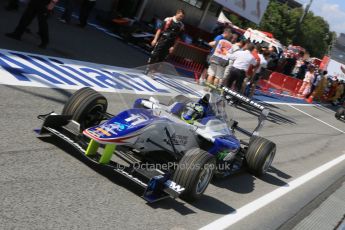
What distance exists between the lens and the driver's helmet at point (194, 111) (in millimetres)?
6469

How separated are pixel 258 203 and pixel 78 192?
9.24 ft

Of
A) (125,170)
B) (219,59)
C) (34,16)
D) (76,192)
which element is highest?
(219,59)

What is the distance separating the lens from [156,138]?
5.89 metres

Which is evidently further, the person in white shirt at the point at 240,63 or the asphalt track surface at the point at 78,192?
the person in white shirt at the point at 240,63

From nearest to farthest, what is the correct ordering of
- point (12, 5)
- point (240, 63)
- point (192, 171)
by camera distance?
1. point (192, 171)
2. point (12, 5)
3. point (240, 63)

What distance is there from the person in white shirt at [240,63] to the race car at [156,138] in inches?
258

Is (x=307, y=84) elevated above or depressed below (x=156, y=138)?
above

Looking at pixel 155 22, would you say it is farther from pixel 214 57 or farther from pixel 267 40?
pixel 267 40

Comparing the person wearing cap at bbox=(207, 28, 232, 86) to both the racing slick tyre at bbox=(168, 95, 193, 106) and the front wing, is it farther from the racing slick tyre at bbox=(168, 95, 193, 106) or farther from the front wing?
the front wing

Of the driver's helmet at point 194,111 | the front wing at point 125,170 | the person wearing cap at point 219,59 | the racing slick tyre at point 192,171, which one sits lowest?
the front wing at point 125,170

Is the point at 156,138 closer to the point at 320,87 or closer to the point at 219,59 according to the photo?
the point at 219,59

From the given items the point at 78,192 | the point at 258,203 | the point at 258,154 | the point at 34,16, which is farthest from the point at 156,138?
the point at 34,16

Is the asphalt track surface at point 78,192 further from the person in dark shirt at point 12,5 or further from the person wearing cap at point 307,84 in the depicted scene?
the person wearing cap at point 307,84

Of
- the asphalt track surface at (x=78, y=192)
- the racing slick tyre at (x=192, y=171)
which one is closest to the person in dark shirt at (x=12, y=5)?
the asphalt track surface at (x=78, y=192)
